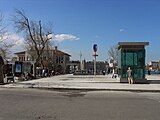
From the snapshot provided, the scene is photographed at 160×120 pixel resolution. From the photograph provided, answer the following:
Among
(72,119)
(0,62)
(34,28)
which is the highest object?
(34,28)

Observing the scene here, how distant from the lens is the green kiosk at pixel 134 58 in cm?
3619

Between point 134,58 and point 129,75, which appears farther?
point 134,58

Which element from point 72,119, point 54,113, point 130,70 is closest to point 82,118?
point 72,119

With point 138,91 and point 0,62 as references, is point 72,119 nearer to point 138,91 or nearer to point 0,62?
point 138,91

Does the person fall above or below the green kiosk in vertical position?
below

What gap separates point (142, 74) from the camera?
119 ft

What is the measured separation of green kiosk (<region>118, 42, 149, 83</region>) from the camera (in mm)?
36188

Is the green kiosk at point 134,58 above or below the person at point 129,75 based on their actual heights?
above

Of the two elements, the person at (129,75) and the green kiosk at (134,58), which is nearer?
the person at (129,75)

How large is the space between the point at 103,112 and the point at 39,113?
7.84ft

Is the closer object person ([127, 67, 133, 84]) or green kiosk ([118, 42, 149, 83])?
person ([127, 67, 133, 84])

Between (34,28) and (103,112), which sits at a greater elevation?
(34,28)

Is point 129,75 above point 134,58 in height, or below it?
below

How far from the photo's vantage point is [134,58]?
119 feet
